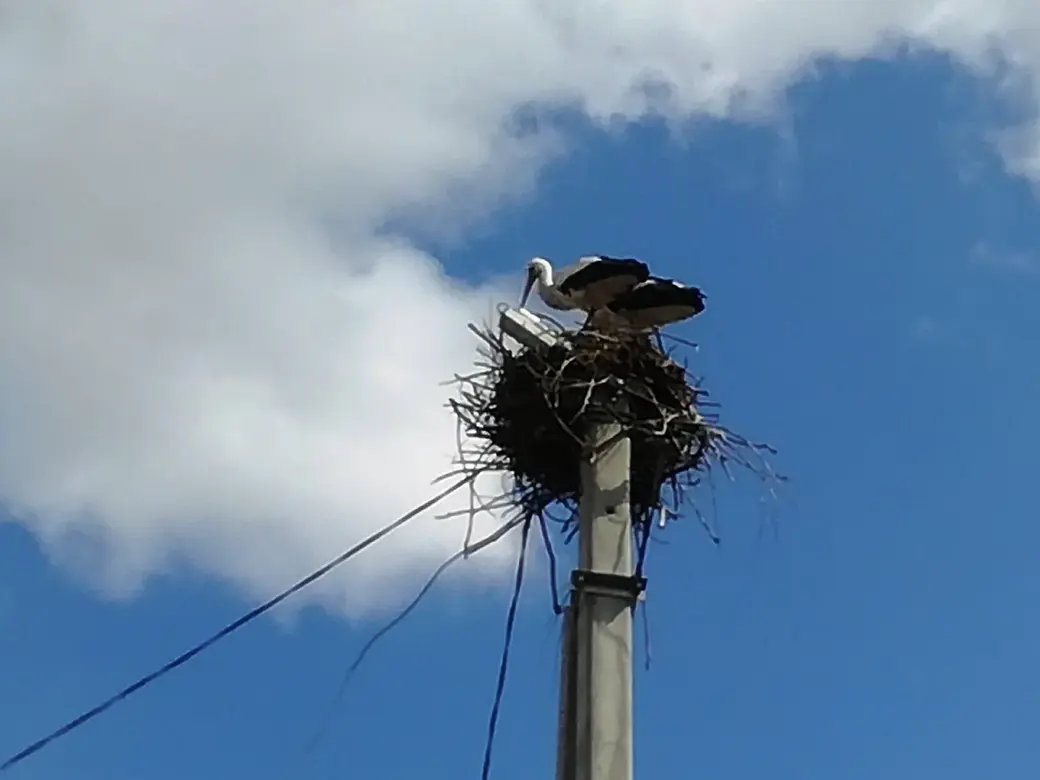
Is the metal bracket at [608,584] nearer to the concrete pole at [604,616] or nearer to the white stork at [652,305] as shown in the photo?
the concrete pole at [604,616]

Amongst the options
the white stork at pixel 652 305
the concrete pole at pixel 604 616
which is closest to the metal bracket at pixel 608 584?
the concrete pole at pixel 604 616

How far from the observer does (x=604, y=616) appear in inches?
190

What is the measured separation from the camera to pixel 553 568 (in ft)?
18.5

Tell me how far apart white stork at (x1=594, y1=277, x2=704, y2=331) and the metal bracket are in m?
1.68

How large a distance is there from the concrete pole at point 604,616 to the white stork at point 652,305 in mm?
1118

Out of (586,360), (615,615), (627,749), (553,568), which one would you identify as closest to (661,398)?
(586,360)

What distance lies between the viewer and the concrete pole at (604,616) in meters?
4.57

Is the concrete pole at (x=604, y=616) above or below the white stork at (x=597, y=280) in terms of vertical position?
below

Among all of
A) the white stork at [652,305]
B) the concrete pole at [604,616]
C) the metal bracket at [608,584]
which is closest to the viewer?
the concrete pole at [604,616]

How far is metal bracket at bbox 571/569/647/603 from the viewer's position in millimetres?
4875

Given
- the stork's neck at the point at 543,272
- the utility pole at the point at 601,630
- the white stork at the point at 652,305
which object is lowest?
the utility pole at the point at 601,630

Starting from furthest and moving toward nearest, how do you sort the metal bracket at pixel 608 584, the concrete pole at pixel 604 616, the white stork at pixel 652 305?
the white stork at pixel 652 305, the metal bracket at pixel 608 584, the concrete pole at pixel 604 616

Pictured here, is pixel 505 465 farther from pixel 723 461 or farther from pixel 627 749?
pixel 627 749

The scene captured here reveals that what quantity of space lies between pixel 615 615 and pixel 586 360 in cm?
114
